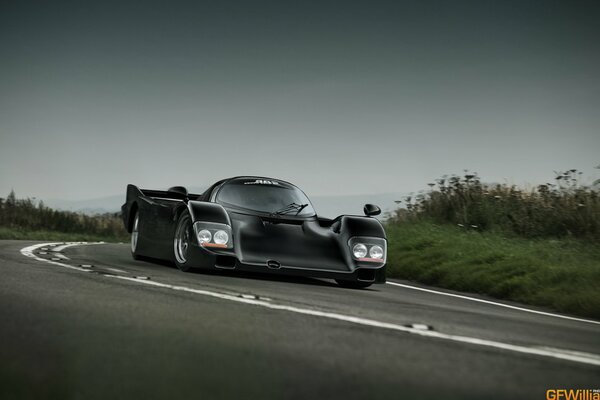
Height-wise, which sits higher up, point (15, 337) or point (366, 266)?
point (366, 266)

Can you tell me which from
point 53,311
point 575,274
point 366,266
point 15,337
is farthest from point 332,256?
point 15,337

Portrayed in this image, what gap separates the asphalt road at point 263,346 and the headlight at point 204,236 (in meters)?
1.49

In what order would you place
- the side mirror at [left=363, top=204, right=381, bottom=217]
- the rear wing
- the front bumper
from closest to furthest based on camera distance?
the front bumper < the side mirror at [left=363, top=204, right=381, bottom=217] < the rear wing

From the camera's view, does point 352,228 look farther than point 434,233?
No

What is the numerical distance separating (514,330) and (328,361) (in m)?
2.23

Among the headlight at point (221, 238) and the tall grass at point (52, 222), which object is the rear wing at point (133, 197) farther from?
the tall grass at point (52, 222)

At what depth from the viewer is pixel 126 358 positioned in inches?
155

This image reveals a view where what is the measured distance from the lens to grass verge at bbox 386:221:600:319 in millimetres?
9102

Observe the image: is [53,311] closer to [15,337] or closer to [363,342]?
[15,337]

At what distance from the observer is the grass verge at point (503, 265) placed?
910 cm

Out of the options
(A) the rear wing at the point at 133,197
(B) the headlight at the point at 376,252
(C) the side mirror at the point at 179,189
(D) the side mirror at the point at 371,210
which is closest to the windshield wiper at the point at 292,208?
(D) the side mirror at the point at 371,210

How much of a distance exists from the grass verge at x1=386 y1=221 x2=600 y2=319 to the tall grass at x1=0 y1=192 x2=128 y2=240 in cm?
1388
